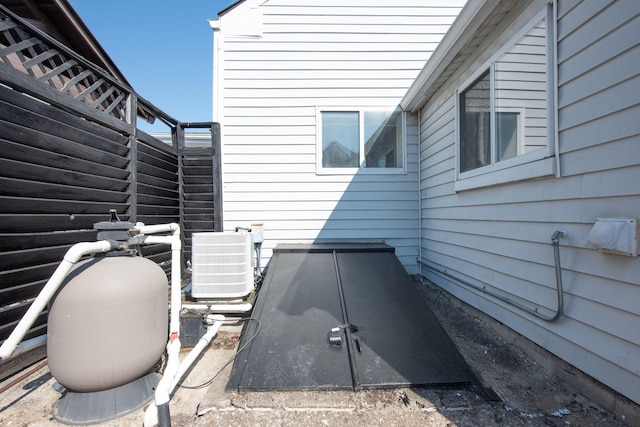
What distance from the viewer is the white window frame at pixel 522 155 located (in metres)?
1.94

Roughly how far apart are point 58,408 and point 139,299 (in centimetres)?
78

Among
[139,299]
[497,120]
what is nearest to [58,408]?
[139,299]

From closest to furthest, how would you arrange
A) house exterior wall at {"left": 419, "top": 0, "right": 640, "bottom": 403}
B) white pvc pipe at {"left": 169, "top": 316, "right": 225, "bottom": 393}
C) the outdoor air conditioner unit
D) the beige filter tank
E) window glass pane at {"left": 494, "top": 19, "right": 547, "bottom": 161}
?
house exterior wall at {"left": 419, "top": 0, "right": 640, "bottom": 403} → the beige filter tank → white pvc pipe at {"left": 169, "top": 316, "right": 225, "bottom": 393} → window glass pane at {"left": 494, "top": 19, "right": 547, "bottom": 161} → the outdoor air conditioner unit

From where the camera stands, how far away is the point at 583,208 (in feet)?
5.67

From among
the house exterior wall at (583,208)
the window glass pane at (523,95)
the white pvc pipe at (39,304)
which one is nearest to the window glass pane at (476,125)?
the window glass pane at (523,95)

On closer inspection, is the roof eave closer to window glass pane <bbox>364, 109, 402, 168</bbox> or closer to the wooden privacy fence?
window glass pane <bbox>364, 109, 402, 168</bbox>

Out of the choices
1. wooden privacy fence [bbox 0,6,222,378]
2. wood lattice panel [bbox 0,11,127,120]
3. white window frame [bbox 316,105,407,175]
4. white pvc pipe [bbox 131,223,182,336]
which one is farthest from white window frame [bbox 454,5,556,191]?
wood lattice panel [bbox 0,11,127,120]

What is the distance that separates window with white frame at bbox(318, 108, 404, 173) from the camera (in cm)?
424

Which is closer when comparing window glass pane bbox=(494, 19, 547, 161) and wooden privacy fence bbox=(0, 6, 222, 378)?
wooden privacy fence bbox=(0, 6, 222, 378)

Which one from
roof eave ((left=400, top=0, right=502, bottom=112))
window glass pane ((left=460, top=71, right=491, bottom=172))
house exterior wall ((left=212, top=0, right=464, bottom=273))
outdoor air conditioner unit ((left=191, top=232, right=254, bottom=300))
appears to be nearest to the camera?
roof eave ((left=400, top=0, right=502, bottom=112))

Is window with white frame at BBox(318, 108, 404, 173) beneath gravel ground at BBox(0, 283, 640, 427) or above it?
above

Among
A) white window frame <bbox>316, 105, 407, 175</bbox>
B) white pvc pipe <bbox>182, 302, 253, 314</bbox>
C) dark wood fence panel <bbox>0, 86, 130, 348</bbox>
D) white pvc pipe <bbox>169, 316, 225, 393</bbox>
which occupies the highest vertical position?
white window frame <bbox>316, 105, 407, 175</bbox>

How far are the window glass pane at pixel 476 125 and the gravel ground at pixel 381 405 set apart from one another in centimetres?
185

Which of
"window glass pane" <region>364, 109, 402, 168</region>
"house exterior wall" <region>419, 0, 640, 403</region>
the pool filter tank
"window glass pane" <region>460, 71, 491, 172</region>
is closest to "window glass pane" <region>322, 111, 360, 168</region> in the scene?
"window glass pane" <region>364, 109, 402, 168</region>
